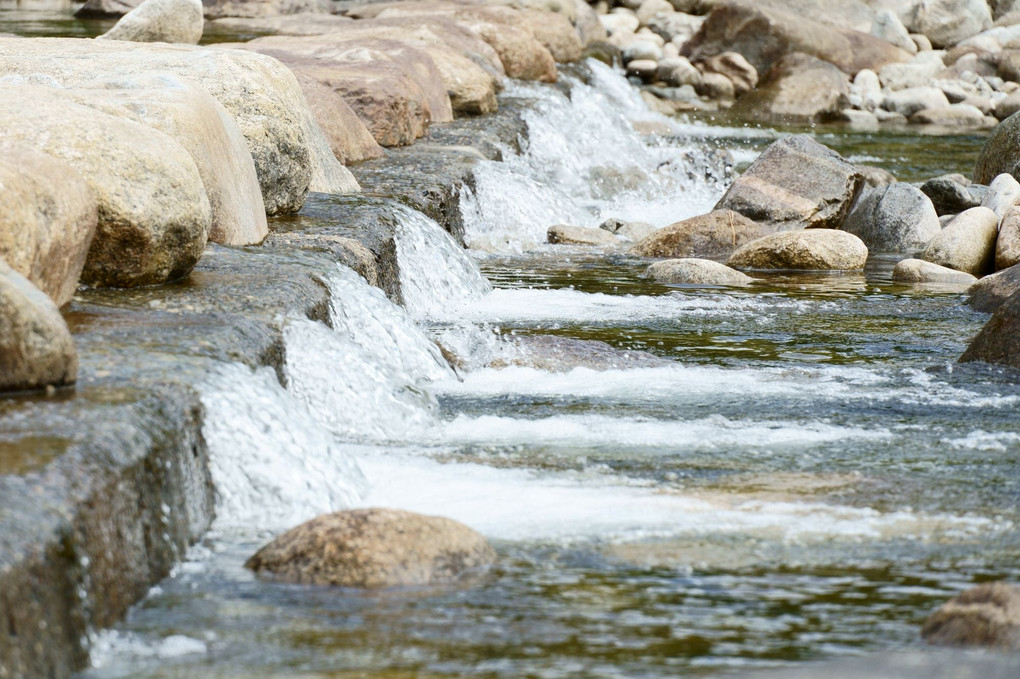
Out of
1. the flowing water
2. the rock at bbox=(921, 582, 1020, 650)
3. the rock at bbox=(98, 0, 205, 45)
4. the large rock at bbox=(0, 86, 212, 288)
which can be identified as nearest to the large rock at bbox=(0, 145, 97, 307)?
the large rock at bbox=(0, 86, 212, 288)

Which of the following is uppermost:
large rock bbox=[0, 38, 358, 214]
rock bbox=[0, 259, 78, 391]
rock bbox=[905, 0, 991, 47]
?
rock bbox=[905, 0, 991, 47]

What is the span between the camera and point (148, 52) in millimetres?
9055

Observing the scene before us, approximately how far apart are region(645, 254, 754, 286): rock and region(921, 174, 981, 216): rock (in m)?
3.77

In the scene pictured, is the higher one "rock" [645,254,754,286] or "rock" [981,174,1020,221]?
"rock" [981,174,1020,221]

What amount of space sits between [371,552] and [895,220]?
979cm

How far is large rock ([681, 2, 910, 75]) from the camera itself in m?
27.1

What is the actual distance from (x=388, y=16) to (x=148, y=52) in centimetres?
1045

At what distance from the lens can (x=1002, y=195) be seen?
499 inches

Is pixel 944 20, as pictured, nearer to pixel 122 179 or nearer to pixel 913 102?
pixel 913 102

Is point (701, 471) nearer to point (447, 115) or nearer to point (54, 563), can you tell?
point (54, 563)

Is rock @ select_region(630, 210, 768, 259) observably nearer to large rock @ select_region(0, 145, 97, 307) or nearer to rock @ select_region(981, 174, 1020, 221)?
rock @ select_region(981, 174, 1020, 221)

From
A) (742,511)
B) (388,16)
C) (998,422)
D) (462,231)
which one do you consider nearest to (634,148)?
(388,16)

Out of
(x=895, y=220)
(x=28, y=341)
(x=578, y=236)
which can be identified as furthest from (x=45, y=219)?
(x=895, y=220)

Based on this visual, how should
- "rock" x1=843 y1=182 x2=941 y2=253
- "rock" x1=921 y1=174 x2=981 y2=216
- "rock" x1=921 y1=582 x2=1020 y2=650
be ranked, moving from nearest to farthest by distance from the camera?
"rock" x1=921 y1=582 x2=1020 y2=650 → "rock" x1=843 y1=182 x2=941 y2=253 → "rock" x1=921 y1=174 x2=981 y2=216
